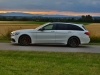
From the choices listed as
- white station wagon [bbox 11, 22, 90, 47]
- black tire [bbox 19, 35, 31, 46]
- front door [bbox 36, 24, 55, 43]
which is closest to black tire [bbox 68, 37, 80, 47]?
white station wagon [bbox 11, 22, 90, 47]

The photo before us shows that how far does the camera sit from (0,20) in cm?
9081

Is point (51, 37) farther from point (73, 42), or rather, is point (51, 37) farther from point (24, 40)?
point (24, 40)

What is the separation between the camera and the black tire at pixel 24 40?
729 inches

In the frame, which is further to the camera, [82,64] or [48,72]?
[82,64]

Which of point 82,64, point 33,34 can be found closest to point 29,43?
point 33,34

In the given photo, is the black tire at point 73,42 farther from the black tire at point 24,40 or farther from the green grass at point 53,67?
the green grass at point 53,67

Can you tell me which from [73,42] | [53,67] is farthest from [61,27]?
[53,67]

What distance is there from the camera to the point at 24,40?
1853 centimetres

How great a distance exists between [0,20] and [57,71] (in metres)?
83.5

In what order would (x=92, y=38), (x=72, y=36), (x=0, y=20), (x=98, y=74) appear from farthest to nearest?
(x=0, y=20)
(x=92, y=38)
(x=72, y=36)
(x=98, y=74)

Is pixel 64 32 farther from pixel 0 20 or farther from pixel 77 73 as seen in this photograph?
pixel 0 20

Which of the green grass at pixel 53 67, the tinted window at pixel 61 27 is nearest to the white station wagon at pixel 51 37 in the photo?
the tinted window at pixel 61 27

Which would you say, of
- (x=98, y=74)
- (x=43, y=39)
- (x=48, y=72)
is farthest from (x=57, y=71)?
(x=43, y=39)

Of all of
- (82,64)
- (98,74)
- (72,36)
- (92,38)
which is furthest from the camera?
(92,38)
